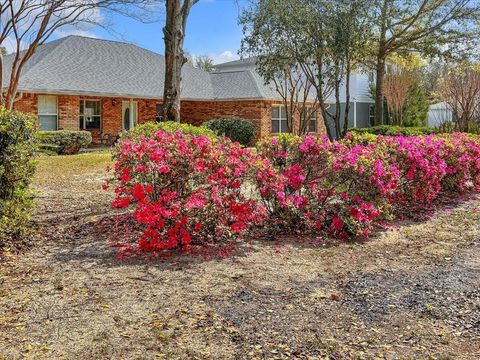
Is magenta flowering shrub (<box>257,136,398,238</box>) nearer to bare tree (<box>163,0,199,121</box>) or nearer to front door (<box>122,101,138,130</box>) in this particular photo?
bare tree (<box>163,0,199,121</box>)

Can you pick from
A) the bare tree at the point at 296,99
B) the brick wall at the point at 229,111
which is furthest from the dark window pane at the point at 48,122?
the bare tree at the point at 296,99

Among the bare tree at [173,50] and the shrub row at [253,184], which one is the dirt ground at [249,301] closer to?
the shrub row at [253,184]

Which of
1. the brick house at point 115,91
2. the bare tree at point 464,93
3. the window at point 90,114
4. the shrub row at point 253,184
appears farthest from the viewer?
the bare tree at point 464,93

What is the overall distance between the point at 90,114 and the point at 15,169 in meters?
17.7

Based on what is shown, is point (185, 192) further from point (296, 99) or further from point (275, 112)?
point (275, 112)

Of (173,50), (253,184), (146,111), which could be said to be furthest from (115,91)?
(253,184)

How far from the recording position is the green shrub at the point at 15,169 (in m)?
5.39

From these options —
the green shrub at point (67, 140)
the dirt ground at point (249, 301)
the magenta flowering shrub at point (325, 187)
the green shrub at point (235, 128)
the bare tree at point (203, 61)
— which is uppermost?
the bare tree at point (203, 61)

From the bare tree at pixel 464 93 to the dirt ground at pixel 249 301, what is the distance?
1886 cm

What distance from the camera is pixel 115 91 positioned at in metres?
A: 21.9

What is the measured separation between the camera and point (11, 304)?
13.0 feet

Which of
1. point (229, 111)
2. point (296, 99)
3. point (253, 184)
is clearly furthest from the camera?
point (229, 111)

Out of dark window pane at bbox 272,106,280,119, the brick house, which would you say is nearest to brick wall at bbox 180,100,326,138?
the brick house

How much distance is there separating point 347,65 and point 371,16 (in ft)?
7.80
